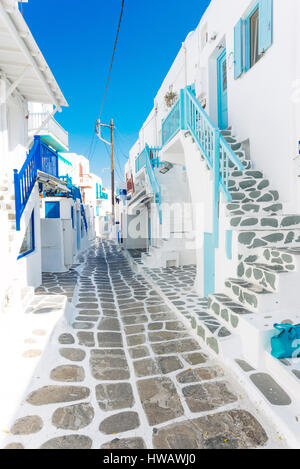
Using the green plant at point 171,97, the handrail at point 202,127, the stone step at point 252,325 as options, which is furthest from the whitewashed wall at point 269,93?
the green plant at point 171,97

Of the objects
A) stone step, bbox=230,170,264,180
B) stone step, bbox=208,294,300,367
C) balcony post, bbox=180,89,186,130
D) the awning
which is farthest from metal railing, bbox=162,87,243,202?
the awning

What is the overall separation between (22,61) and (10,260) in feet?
15.3

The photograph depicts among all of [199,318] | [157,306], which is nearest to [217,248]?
[199,318]

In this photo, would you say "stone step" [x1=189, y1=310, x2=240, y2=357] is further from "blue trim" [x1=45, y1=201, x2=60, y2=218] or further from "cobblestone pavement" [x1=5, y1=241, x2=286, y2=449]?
"blue trim" [x1=45, y1=201, x2=60, y2=218]

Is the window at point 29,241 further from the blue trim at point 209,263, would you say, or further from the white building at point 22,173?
the blue trim at point 209,263

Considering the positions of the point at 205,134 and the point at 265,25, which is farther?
the point at 205,134

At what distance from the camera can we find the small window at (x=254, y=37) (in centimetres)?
586

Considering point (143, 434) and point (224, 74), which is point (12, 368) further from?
point (224, 74)

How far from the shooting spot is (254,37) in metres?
5.99

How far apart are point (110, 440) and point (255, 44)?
24.4 feet

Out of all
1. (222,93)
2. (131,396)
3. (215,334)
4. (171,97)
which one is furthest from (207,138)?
(171,97)

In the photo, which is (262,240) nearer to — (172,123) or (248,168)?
(248,168)

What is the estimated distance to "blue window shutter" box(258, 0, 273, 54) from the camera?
5027 mm

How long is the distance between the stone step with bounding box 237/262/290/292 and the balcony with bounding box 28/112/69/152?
10550 millimetres
